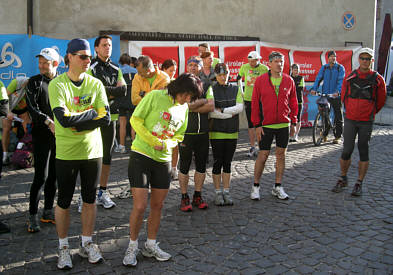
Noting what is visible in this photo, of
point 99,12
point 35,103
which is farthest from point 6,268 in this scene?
point 99,12

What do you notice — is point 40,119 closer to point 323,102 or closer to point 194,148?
point 194,148

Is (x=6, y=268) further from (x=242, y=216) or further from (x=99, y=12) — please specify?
(x=99, y=12)

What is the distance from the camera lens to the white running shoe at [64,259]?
3770mm

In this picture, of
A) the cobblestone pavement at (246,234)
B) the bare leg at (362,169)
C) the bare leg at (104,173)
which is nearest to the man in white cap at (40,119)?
the cobblestone pavement at (246,234)

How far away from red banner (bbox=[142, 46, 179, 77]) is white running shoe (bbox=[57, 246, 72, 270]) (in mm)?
7869

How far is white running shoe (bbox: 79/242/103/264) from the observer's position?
153 inches

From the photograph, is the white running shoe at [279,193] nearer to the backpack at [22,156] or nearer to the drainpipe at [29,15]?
the backpack at [22,156]

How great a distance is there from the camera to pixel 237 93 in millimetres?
5715

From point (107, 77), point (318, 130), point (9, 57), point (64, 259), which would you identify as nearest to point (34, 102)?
point (107, 77)

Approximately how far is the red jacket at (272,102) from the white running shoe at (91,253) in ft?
9.96

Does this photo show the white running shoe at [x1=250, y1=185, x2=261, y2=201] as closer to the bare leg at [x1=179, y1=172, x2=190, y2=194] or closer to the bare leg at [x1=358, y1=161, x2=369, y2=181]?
the bare leg at [x1=179, y1=172, x2=190, y2=194]

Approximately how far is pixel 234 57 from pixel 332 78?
3065 millimetres

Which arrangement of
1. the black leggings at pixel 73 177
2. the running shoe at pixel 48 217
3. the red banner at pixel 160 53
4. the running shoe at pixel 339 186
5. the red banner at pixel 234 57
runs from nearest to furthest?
the black leggings at pixel 73 177 → the running shoe at pixel 48 217 → the running shoe at pixel 339 186 → the red banner at pixel 160 53 → the red banner at pixel 234 57

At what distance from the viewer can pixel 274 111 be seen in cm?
580
